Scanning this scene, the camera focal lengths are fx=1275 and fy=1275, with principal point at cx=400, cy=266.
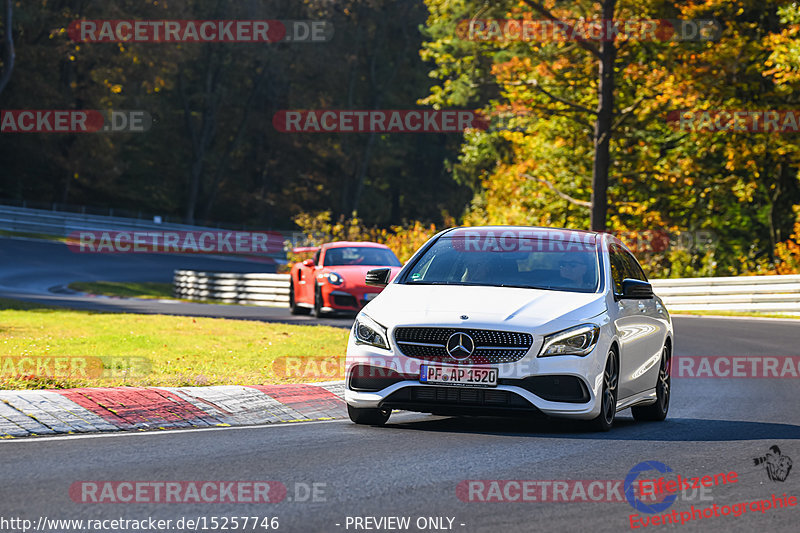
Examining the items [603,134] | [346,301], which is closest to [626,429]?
[346,301]

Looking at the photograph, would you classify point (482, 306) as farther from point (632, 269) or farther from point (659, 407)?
point (632, 269)

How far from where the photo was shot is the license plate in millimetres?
9586

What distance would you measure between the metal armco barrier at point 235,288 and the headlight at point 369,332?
79.9 ft

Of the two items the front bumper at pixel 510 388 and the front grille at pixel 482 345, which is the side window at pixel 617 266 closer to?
the front bumper at pixel 510 388

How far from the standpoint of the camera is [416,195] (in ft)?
325

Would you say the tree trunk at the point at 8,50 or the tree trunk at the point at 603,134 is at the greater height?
the tree trunk at the point at 8,50

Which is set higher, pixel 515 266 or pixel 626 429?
pixel 515 266

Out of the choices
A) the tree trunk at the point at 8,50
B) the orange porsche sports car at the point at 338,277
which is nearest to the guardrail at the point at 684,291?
the orange porsche sports car at the point at 338,277

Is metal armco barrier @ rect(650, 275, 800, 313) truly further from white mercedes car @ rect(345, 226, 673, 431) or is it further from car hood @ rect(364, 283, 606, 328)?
car hood @ rect(364, 283, 606, 328)

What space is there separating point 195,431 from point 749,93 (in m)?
31.5

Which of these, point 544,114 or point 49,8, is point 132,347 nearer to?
point 544,114

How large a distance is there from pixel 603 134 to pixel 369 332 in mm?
26897

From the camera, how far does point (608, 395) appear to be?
33.2 feet

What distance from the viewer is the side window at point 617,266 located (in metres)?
11.1
